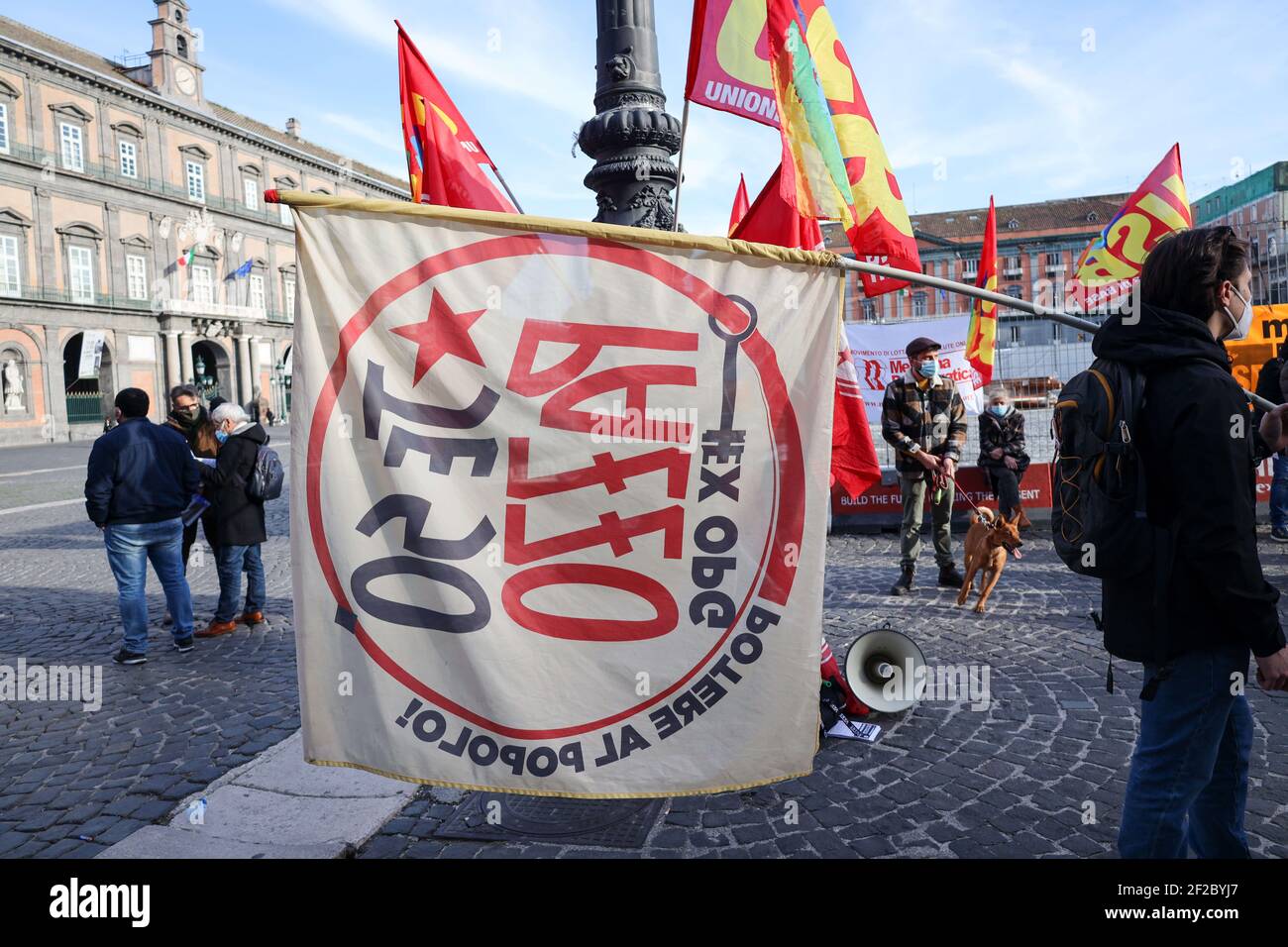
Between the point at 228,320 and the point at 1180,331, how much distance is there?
50302mm

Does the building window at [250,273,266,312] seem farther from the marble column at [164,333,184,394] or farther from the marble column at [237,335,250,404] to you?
the marble column at [164,333,184,394]

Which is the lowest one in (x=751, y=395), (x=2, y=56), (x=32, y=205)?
(x=751, y=395)

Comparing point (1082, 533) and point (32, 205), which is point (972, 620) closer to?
point (1082, 533)

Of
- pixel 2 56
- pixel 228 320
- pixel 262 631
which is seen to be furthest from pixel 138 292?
pixel 262 631

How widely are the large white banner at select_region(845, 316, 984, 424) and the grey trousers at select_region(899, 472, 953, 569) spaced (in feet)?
12.3

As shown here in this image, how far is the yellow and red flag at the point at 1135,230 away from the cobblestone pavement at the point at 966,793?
571cm

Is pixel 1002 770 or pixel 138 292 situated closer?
pixel 1002 770

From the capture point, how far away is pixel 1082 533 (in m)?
2.23

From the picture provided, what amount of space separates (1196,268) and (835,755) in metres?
2.48

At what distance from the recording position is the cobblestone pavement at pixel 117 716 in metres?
3.47

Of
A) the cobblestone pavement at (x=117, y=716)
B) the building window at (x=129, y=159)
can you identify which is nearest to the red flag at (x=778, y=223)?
the cobblestone pavement at (x=117, y=716)

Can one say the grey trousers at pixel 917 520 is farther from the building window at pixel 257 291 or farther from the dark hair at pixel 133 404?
the building window at pixel 257 291

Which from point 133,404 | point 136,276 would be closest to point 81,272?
point 136,276

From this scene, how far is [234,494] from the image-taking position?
6.26 m
